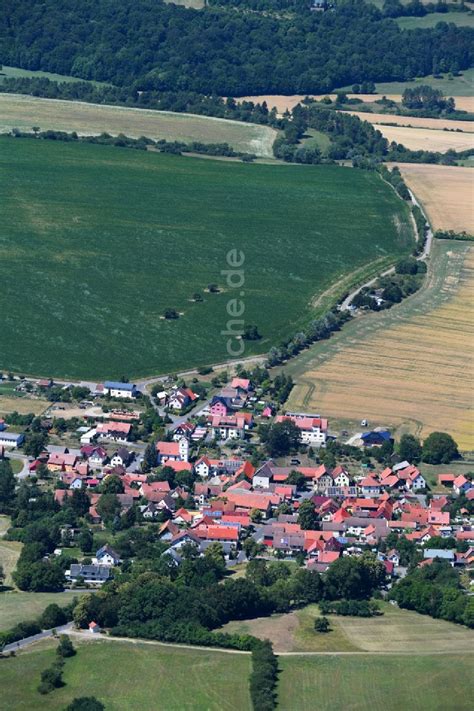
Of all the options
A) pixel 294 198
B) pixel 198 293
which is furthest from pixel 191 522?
pixel 294 198

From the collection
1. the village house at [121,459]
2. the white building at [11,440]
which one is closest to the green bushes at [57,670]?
the village house at [121,459]

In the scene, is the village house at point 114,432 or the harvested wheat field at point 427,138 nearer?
the village house at point 114,432

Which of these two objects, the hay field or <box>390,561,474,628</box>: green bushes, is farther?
the hay field

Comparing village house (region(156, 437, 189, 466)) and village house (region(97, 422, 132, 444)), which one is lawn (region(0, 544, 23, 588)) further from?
village house (region(97, 422, 132, 444))

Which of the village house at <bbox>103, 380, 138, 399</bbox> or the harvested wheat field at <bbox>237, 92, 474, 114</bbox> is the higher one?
the harvested wheat field at <bbox>237, 92, 474, 114</bbox>

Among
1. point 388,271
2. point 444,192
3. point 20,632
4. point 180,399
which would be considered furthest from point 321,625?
point 444,192

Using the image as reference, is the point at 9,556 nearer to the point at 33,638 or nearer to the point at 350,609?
the point at 33,638

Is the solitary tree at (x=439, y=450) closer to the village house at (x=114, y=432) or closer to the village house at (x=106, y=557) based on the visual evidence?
the village house at (x=114, y=432)

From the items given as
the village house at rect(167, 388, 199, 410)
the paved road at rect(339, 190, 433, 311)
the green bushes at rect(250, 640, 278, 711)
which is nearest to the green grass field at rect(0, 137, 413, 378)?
the paved road at rect(339, 190, 433, 311)
